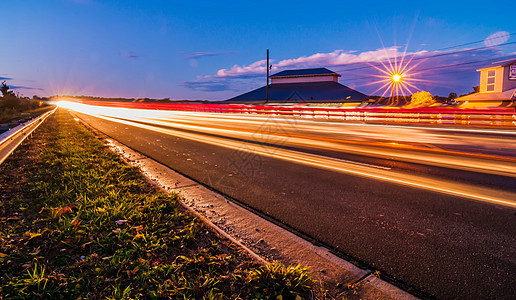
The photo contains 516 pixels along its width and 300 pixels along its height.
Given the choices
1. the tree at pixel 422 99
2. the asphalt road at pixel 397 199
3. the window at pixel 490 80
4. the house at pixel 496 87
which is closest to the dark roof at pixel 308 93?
the tree at pixel 422 99

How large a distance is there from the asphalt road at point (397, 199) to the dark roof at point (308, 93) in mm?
46186

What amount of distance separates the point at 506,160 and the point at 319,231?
7.28 meters

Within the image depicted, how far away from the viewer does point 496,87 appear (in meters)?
40.8

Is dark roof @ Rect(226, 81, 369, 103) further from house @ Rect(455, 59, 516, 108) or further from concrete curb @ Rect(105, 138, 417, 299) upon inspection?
concrete curb @ Rect(105, 138, 417, 299)

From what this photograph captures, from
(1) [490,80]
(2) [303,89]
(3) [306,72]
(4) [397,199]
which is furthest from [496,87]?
(4) [397,199]

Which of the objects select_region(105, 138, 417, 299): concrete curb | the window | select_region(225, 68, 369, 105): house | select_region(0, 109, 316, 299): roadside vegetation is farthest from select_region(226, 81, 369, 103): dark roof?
select_region(0, 109, 316, 299): roadside vegetation

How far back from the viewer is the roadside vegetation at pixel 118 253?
2.31 metres

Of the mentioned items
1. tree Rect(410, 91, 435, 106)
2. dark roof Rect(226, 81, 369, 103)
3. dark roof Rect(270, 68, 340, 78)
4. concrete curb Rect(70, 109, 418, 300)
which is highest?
dark roof Rect(270, 68, 340, 78)

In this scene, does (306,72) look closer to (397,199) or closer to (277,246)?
(397,199)

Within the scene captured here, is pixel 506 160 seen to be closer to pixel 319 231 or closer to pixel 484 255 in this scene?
pixel 484 255

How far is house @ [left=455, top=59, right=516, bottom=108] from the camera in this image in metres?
38.3

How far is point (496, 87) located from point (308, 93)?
3072 centimetres

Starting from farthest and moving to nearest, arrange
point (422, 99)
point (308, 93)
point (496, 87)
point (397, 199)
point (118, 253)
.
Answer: point (308, 93), point (422, 99), point (496, 87), point (397, 199), point (118, 253)

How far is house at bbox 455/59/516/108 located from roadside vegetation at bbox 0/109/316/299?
48.3 m
